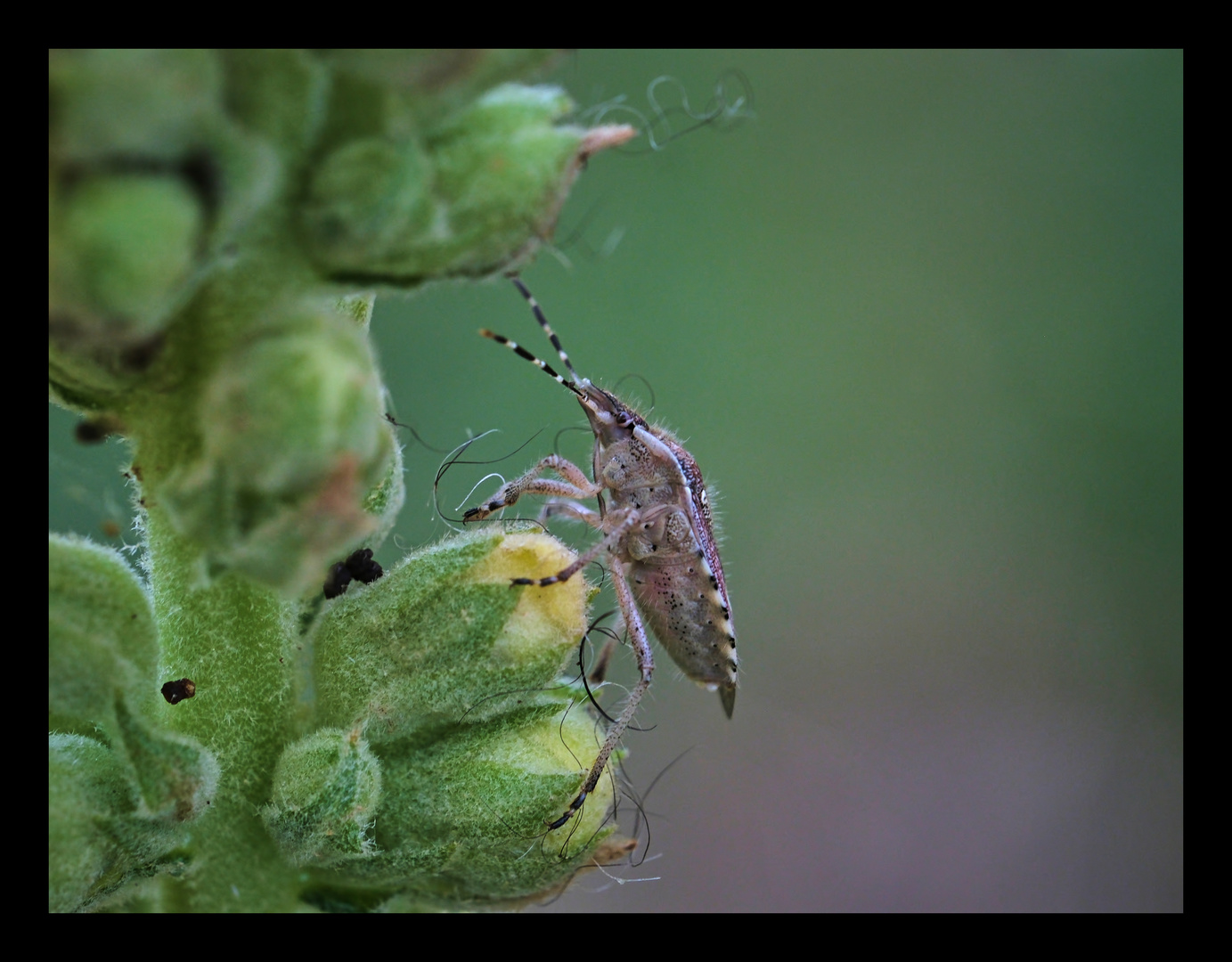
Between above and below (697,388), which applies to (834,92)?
above

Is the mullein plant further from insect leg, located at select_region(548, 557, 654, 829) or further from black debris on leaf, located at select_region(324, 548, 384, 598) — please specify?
insect leg, located at select_region(548, 557, 654, 829)

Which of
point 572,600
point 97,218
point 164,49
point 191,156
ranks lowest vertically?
point 572,600

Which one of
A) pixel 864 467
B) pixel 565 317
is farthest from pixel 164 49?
pixel 864 467

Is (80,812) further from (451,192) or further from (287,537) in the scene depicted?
(451,192)

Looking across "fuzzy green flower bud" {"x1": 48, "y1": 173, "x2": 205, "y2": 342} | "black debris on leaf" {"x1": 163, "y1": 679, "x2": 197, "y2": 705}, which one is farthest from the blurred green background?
"fuzzy green flower bud" {"x1": 48, "y1": 173, "x2": 205, "y2": 342}

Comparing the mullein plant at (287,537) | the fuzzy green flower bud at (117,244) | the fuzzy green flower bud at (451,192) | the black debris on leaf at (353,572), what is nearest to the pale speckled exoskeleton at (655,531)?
the mullein plant at (287,537)

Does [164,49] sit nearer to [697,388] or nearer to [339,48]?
[339,48]

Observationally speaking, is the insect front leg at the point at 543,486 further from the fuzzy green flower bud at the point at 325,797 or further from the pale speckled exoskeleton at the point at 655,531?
the fuzzy green flower bud at the point at 325,797
